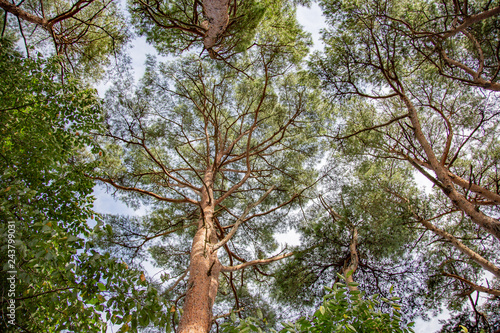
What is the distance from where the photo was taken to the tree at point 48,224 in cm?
180

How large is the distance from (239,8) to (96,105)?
3.58m

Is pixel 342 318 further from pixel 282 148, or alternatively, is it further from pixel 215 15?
pixel 282 148

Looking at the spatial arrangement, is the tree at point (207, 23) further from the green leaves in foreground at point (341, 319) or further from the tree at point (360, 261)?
the green leaves in foreground at point (341, 319)

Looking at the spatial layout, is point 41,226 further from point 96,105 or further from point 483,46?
point 483,46

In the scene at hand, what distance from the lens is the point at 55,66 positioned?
3.25 metres

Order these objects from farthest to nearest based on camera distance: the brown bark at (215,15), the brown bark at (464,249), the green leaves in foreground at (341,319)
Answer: the brown bark at (464,249) → the brown bark at (215,15) → the green leaves in foreground at (341,319)

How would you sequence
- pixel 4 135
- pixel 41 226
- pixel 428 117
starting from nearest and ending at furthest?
pixel 41 226
pixel 4 135
pixel 428 117

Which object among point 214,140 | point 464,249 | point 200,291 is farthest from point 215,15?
point 464,249

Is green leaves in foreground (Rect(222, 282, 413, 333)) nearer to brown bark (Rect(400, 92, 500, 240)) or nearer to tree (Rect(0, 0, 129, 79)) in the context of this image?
brown bark (Rect(400, 92, 500, 240))

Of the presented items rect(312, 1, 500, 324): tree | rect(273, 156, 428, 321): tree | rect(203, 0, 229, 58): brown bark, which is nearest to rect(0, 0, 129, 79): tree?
rect(203, 0, 229, 58): brown bark

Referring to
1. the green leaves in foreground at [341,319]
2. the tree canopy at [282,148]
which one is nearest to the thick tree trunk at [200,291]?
the tree canopy at [282,148]

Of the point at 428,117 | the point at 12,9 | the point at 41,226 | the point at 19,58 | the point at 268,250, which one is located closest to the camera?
the point at 41,226

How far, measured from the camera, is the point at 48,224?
1867mm

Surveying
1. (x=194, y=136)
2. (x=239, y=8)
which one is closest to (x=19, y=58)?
(x=239, y=8)
